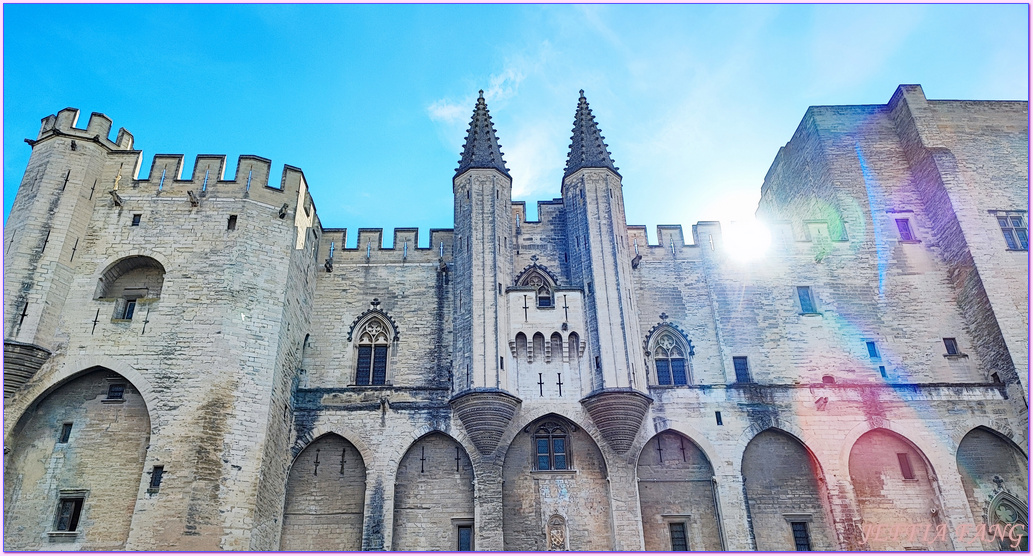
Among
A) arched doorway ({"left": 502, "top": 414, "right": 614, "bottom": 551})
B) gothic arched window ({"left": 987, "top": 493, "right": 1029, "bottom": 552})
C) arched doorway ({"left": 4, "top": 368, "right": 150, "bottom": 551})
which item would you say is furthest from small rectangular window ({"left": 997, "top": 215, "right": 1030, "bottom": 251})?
arched doorway ({"left": 4, "top": 368, "right": 150, "bottom": 551})

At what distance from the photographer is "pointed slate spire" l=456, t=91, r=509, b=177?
68.9ft

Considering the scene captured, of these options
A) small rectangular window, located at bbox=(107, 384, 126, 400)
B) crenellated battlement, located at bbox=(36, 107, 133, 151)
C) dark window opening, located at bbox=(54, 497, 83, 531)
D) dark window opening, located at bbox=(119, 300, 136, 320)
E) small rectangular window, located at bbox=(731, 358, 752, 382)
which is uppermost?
crenellated battlement, located at bbox=(36, 107, 133, 151)

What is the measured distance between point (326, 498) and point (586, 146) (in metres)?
12.3

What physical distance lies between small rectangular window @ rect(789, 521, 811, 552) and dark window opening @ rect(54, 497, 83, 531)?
51.7ft

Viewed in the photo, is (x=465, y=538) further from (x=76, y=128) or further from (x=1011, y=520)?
(x=76, y=128)

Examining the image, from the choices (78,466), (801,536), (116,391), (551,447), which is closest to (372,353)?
(551,447)

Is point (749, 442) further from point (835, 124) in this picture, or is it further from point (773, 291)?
point (835, 124)

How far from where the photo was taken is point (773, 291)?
2050 cm

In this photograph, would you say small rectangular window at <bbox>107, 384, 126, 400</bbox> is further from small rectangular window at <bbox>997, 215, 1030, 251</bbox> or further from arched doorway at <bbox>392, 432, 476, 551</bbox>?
small rectangular window at <bbox>997, 215, 1030, 251</bbox>

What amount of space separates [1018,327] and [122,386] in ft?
72.8

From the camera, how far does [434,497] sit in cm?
1684

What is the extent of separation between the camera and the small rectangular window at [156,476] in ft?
46.8

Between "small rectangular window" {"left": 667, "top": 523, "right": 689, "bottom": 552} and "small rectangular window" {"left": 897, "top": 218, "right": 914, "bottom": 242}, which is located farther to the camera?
"small rectangular window" {"left": 897, "top": 218, "right": 914, "bottom": 242}

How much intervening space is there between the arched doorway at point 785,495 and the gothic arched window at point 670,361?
269cm
